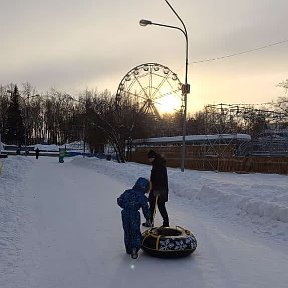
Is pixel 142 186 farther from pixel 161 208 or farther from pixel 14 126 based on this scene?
pixel 14 126

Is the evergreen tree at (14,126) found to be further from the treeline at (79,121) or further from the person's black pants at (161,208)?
the person's black pants at (161,208)

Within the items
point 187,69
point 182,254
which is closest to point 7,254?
point 182,254

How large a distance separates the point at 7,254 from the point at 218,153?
3196 cm

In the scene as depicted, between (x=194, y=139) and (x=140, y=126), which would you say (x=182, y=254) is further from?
(x=140, y=126)

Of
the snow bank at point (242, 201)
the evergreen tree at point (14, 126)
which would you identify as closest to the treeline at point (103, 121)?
the evergreen tree at point (14, 126)

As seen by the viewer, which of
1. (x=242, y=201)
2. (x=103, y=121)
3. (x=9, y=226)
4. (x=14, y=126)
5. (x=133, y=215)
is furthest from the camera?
(x=14, y=126)

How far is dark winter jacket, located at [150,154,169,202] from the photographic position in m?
10.2

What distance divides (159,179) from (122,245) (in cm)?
215

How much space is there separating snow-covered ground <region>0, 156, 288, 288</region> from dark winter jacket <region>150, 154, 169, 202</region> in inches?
46.0

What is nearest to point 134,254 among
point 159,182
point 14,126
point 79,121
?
point 159,182

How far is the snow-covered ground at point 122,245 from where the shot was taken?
646cm

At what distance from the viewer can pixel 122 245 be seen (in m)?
8.59

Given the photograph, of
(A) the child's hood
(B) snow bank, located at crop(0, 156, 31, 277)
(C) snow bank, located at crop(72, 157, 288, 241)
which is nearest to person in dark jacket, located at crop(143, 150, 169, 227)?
(A) the child's hood

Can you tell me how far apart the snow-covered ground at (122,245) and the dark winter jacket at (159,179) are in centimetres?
117
